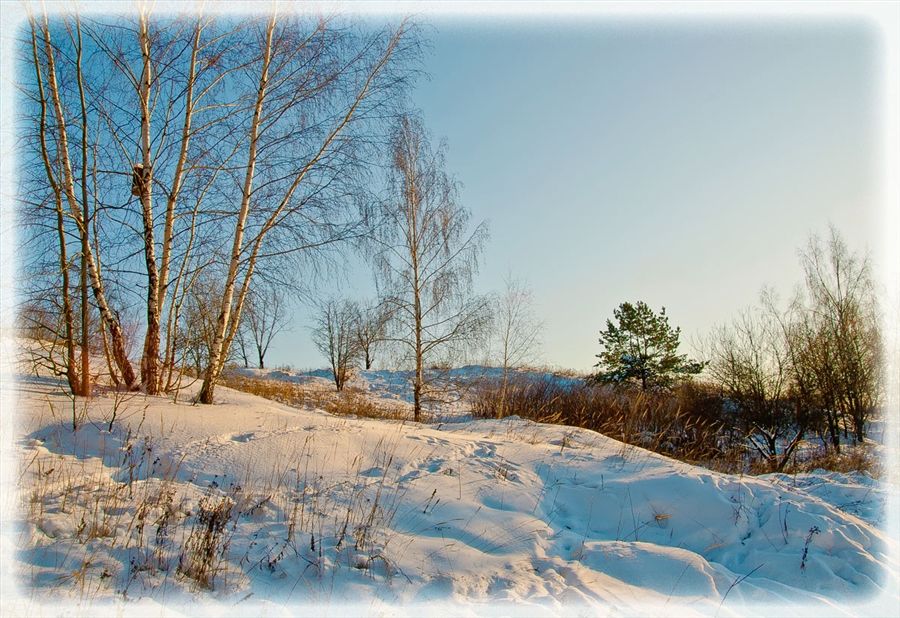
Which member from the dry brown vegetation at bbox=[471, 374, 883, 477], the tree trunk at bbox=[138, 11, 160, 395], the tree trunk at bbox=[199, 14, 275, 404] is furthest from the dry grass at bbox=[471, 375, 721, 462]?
the tree trunk at bbox=[138, 11, 160, 395]

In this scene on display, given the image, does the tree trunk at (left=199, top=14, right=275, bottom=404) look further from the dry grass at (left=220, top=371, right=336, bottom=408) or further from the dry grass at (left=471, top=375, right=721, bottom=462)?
the dry grass at (left=471, top=375, right=721, bottom=462)

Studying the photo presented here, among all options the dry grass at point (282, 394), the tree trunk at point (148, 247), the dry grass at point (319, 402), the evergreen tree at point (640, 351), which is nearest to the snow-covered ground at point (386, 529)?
the tree trunk at point (148, 247)

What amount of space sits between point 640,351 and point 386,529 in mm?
24165

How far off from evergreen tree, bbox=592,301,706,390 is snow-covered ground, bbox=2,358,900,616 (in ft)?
64.8

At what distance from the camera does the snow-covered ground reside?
8.87ft

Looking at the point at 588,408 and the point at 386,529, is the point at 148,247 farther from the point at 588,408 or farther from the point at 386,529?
the point at 588,408

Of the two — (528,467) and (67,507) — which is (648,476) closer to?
(528,467)

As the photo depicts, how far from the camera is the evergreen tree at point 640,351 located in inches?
971

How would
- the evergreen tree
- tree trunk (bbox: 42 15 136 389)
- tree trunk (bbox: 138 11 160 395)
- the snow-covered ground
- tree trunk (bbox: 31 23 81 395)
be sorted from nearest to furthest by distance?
Result: the snow-covered ground → tree trunk (bbox: 31 23 81 395) → tree trunk (bbox: 42 15 136 389) → tree trunk (bbox: 138 11 160 395) → the evergreen tree

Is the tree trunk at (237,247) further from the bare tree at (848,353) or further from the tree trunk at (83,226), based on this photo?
the bare tree at (848,353)

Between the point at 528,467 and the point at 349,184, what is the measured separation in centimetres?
489

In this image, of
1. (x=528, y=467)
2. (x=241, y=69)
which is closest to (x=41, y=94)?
(x=241, y=69)

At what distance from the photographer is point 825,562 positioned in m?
3.67

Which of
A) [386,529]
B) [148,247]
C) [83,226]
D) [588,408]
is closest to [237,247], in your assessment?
[148,247]
